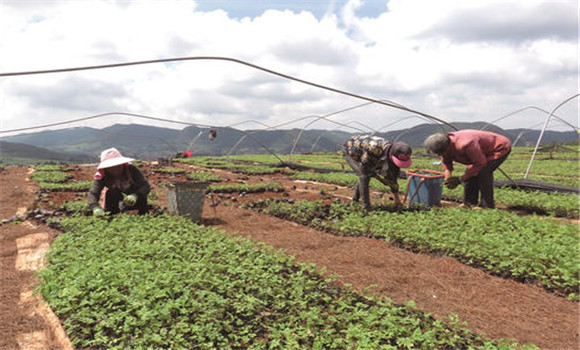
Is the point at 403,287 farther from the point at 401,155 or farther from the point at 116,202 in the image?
the point at 116,202

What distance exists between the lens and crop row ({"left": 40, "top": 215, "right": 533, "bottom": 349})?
2977 mm

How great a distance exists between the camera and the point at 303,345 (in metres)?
2.96

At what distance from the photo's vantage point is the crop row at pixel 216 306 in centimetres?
298

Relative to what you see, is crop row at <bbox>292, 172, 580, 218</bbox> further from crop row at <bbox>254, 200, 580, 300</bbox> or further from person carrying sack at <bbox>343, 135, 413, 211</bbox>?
person carrying sack at <bbox>343, 135, 413, 211</bbox>

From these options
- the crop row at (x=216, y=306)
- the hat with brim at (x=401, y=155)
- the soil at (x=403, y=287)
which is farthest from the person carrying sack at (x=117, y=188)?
the hat with brim at (x=401, y=155)

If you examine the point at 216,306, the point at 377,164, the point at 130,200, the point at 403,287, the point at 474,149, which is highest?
the point at 474,149

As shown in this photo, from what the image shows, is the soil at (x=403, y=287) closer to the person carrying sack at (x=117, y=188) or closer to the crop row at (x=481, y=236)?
the crop row at (x=481, y=236)

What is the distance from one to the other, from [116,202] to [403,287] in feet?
17.9

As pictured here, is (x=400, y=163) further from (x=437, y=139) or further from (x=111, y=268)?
(x=111, y=268)

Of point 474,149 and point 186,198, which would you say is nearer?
point 186,198

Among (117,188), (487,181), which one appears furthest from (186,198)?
(487,181)

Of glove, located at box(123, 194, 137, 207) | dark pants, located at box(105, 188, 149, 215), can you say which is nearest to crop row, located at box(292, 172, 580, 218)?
dark pants, located at box(105, 188, 149, 215)

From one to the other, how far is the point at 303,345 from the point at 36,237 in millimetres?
5215

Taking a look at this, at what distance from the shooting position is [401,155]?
7.06m
